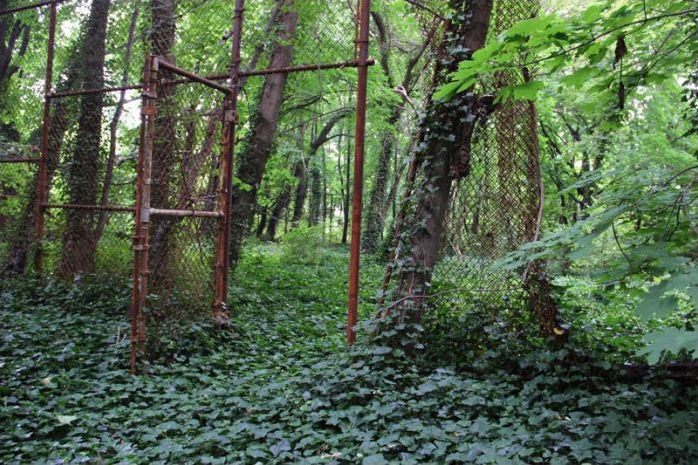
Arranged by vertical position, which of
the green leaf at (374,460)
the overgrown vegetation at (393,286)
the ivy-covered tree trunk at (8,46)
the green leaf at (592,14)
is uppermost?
the ivy-covered tree trunk at (8,46)

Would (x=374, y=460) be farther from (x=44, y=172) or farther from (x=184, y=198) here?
(x=44, y=172)

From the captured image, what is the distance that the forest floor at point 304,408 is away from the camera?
3.16m

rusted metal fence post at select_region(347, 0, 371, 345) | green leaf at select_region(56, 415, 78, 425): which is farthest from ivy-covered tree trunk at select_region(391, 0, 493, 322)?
green leaf at select_region(56, 415, 78, 425)

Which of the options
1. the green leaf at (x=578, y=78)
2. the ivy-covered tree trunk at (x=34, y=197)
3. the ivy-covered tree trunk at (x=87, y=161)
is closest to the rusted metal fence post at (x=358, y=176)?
the green leaf at (x=578, y=78)

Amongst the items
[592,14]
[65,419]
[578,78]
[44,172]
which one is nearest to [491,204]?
[578,78]

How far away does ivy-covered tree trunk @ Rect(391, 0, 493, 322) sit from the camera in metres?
4.95

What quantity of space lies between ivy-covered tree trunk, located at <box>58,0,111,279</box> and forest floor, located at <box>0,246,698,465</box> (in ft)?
6.34

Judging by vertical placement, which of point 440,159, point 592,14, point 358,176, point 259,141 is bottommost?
point 358,176

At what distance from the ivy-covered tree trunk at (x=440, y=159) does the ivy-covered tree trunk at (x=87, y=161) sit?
530 cm

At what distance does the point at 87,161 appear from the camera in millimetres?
8148

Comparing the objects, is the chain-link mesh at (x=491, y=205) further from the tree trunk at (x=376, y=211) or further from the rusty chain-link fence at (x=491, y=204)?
the tree trunk at (x=376, y=211)

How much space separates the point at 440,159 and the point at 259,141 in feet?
15.9

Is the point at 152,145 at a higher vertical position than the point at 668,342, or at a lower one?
higher

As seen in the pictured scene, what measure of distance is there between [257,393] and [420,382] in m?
1.37
